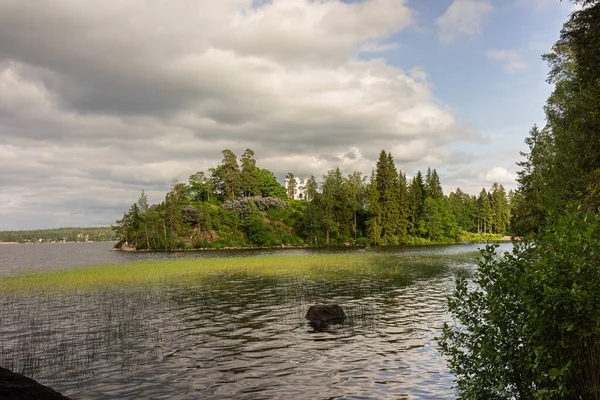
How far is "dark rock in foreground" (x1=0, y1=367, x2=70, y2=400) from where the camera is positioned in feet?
23.0

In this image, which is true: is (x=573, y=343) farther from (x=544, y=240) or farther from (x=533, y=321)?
(x=544, y=240)

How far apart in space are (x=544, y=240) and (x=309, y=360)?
11.5 metres

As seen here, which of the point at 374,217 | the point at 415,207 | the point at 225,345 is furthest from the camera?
the point at 415,207

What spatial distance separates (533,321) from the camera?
7293mm

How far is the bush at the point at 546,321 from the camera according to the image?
7102mm

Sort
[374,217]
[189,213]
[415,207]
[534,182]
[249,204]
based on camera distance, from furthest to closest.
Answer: [415,207]
[249,204]
[374,217]
[189,213]
[534,182]

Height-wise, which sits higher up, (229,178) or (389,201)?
(229,178)

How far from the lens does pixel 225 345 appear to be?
19.6 m

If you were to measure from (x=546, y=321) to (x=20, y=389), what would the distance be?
9540 millimetres

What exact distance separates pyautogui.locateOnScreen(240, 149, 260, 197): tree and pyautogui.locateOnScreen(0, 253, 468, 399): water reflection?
464ft

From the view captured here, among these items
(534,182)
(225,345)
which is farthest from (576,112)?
(225,345)

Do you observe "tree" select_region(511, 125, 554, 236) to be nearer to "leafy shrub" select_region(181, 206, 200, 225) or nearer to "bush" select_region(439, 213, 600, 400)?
"bush" select_region(439, 213, 600, 400)

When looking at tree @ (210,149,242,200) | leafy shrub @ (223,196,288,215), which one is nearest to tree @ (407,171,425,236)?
leafy shrub @ (223,196,288,215)

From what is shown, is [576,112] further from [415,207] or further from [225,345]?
[415,207]
